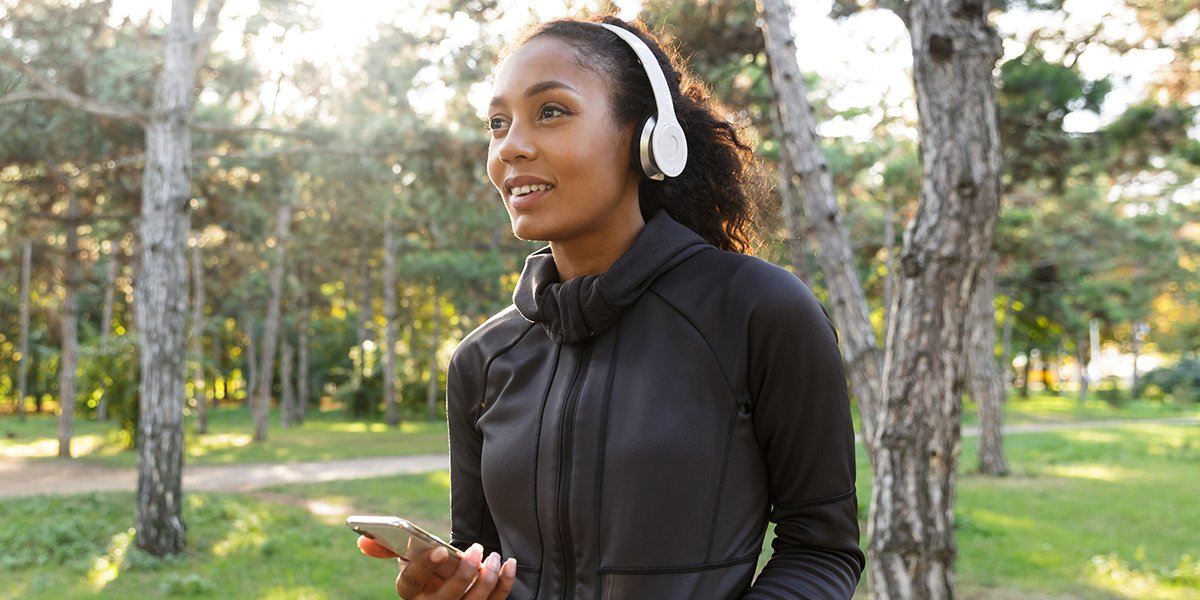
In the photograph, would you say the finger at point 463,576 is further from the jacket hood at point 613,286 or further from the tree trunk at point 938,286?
the tree trunk at point 938,286

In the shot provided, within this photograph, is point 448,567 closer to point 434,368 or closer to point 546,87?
point 546,87

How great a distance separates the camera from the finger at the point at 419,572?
4.70 feet

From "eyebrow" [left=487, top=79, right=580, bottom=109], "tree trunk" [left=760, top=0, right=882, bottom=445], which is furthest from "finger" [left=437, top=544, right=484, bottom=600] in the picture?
"tree trunk" [left=760, top=0, right=882, bottom=445]

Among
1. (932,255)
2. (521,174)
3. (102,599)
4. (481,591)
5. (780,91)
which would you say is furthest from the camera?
(102,599)

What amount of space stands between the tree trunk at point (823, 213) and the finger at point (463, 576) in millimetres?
5169

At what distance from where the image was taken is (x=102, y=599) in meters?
8.44

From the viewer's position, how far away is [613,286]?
Answer: 165cm

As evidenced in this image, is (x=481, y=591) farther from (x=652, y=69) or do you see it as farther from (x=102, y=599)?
(x=102, y=599)

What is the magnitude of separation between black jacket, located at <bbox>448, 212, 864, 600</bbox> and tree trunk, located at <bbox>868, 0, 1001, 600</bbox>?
338cm

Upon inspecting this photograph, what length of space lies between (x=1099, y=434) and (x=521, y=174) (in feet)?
91.1

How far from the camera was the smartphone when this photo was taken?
1.29 metres

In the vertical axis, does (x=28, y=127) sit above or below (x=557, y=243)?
above

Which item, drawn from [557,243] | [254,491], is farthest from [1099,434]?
[557,243]

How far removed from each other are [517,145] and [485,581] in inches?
27.1
